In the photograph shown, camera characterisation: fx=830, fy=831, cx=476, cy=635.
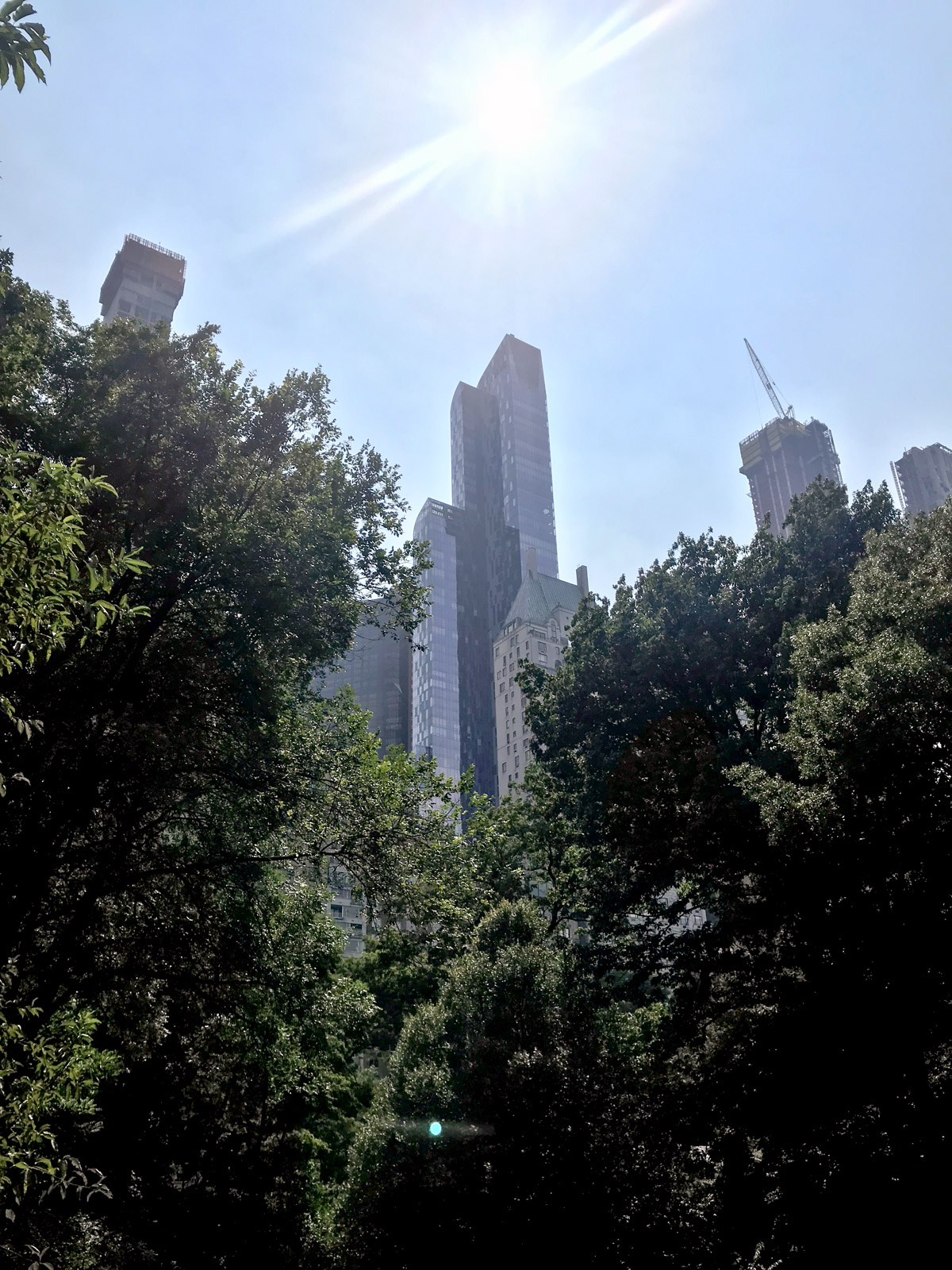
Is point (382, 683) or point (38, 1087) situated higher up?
point (382, 683)

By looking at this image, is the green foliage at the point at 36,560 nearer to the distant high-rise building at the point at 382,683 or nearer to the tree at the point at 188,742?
the tree at the point at 188,742

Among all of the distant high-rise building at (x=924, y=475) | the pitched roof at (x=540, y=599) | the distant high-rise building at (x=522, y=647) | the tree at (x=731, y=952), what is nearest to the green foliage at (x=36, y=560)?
the tree at (x=731, y=952)

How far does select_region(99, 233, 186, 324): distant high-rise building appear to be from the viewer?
112 m

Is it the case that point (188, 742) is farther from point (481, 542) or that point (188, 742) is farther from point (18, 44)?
point (481, 542)

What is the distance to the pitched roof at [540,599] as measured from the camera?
11931 cm

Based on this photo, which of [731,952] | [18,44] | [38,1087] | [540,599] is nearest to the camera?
[18,44]

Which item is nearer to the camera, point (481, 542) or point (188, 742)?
point (188, 742)

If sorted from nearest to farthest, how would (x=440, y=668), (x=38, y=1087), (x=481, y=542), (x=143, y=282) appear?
(x=38, y=1087) < (x=143, y=282) < (x=440, y=668) < (x=481, y=542)

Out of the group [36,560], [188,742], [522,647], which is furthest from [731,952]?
[522,647]

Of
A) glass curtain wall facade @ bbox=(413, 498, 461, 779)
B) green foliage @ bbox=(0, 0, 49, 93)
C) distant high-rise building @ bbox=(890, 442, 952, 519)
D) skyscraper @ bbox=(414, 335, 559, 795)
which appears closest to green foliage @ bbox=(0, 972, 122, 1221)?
green foliage @ bbox=(0, 0, 49, 93)

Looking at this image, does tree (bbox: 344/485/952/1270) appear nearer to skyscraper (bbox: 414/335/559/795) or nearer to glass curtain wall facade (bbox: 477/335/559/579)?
skyscraper (bbox: 414/335/559/795)

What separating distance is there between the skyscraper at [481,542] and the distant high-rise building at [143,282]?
51009 millimetres

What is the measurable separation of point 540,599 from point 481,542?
157 ft

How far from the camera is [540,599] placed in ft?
396
